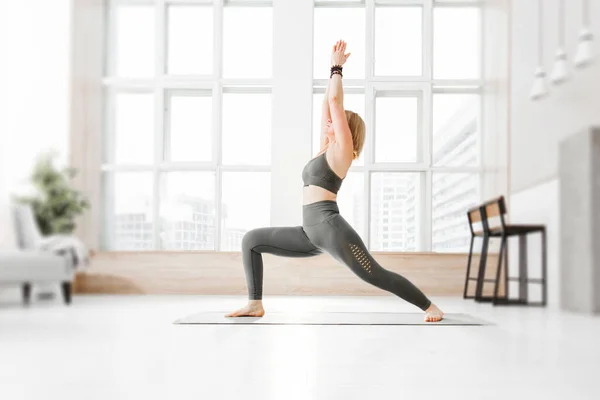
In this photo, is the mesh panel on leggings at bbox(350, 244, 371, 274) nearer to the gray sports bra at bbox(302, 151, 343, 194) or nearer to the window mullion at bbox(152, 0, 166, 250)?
the gray sports bra at bbox(302, 151, 343, 194)

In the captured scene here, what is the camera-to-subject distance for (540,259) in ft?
16.0

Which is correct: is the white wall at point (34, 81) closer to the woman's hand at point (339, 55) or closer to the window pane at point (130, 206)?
the window pane at point (130, 206)

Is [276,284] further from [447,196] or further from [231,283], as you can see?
[447,196]

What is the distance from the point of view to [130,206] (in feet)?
20.4

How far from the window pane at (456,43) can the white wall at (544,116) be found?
55 cm

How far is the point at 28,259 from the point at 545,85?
3.62 metres

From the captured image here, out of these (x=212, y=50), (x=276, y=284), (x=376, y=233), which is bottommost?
(x=276, y=284)

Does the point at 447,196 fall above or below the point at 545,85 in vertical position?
below

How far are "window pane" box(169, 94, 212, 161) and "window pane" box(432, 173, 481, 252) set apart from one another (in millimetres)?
2171

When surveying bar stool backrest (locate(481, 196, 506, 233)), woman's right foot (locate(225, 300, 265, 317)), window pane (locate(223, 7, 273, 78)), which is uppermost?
window pane (locate(223, 7, 273, 78))

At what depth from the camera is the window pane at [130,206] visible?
6172 mm

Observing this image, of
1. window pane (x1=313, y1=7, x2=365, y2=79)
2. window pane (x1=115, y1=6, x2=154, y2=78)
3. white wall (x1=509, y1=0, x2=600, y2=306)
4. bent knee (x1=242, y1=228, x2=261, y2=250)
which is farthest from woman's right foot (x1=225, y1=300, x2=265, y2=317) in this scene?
window pane (x1=115, y1=6, x2=154, y2=78)

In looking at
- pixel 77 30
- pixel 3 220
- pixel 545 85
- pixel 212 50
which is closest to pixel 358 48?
pixel 212 50

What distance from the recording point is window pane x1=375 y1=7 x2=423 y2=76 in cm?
625
